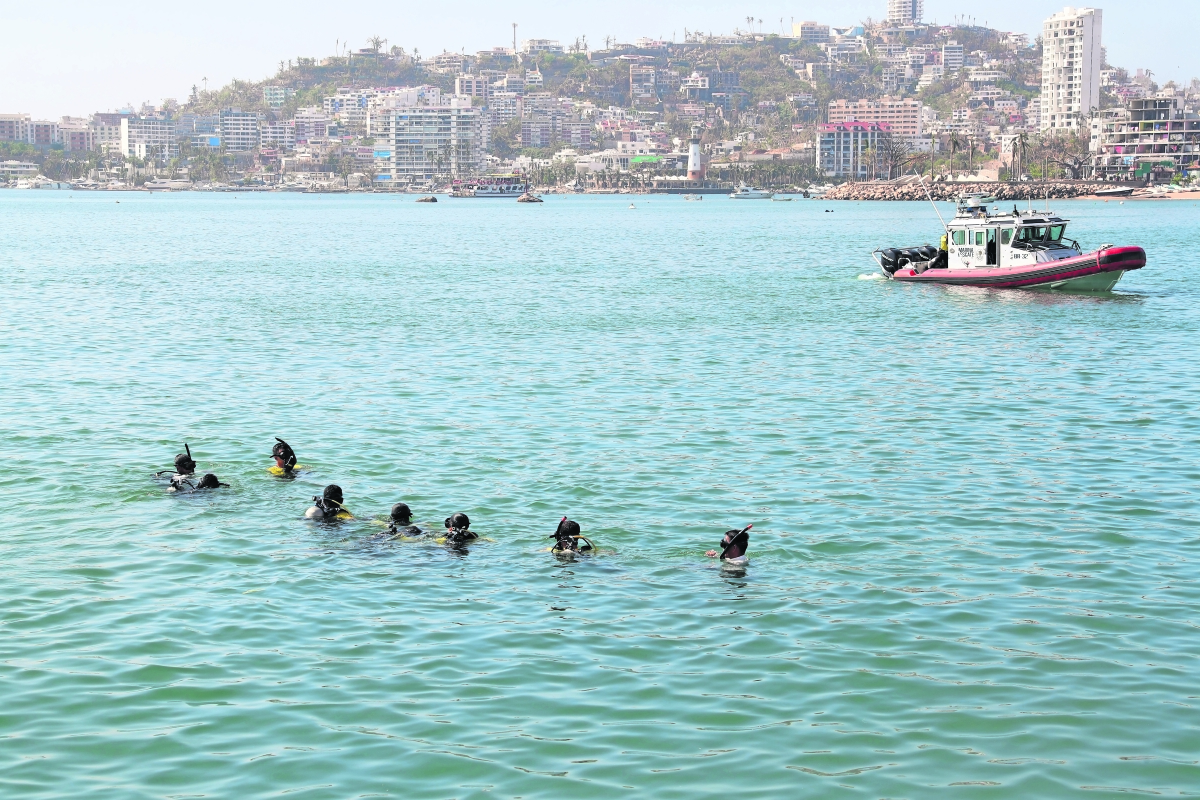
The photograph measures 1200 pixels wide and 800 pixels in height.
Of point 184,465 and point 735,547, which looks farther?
point 184,465

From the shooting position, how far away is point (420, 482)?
2089 centimetres

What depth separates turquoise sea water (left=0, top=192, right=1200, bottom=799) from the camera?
11.1 meters

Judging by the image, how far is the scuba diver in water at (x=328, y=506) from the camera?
18.0 m

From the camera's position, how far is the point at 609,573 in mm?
15930

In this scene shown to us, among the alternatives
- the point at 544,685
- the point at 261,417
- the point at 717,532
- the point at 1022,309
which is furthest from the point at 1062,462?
the point at 1022,309

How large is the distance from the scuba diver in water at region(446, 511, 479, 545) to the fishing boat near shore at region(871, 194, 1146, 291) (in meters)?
38.8

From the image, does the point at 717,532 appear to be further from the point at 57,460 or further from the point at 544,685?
the point at 57,460

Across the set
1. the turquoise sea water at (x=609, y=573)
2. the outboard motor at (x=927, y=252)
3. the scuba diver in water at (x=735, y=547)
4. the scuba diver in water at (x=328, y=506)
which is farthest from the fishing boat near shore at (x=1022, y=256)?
the scuba diver in water at (x=328, y=506)

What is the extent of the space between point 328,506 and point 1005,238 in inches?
1604

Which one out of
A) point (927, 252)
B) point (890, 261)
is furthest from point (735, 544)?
point (927, 252)

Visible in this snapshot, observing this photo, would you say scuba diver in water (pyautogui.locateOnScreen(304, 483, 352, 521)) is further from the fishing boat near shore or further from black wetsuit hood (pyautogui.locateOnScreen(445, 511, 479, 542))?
the fishing boat near shore

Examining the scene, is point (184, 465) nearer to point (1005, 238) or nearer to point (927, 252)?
point (1005, 238)

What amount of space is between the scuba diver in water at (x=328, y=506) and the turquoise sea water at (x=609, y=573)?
202 millimetres

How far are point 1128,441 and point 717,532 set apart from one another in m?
10.6
